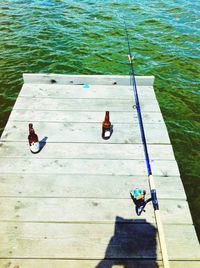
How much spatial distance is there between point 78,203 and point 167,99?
5701 mm

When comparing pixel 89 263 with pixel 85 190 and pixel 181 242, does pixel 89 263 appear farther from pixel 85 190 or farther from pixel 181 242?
pixel 181 242

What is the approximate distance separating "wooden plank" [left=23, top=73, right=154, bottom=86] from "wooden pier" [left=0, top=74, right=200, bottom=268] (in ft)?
2.27

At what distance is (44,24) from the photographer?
13.0 meters

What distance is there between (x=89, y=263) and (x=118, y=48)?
9711mm

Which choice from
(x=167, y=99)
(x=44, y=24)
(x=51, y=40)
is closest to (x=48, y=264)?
(x=167, y=99)

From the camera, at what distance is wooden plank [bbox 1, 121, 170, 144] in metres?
4.95

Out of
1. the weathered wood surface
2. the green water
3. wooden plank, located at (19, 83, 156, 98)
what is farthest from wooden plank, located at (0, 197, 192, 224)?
wooden plank, located at (19, 83, 156, 98)

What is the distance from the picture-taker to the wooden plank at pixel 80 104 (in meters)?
5.81

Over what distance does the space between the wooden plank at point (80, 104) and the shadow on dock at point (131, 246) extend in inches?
114

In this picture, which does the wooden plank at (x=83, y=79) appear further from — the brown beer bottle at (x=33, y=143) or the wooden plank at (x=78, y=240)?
the wooden plank at (x=78, y=240)

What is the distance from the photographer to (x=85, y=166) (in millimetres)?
4414

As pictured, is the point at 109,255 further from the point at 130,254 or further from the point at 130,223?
the point at 130,223

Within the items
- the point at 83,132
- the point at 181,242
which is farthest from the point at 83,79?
the point at 181,242

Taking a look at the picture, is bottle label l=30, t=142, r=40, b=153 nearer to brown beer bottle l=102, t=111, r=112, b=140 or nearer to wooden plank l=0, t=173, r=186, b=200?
wooden plank l=0, t=173, r=186, b=200
